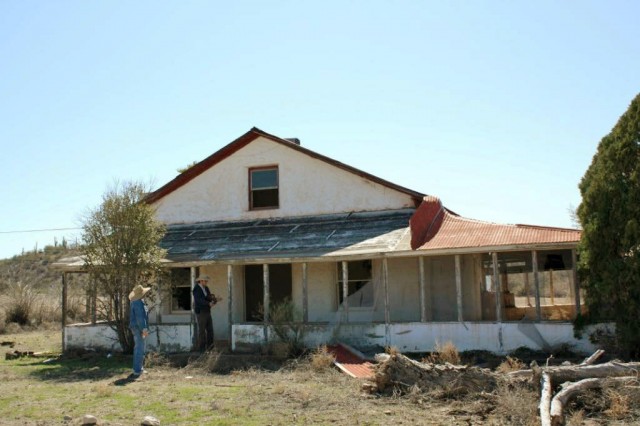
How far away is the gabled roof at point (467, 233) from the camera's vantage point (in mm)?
14148

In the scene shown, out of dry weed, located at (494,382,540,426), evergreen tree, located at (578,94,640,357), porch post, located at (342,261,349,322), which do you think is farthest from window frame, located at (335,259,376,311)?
dry weed, located at (494,382,540,426)

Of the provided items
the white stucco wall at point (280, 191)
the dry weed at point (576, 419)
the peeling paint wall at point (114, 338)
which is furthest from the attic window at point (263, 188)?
the dry weed at point (576, 419)

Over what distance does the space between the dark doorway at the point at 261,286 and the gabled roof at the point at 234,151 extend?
3123 millimetres

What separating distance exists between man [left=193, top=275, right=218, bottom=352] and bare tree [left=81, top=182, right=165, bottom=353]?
55.0 inches

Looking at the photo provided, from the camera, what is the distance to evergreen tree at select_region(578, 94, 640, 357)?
11734 millimetres

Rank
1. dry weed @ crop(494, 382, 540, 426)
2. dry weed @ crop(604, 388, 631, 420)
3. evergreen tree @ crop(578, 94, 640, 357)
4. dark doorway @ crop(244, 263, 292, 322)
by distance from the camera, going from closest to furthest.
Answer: dry weed @ crop(494, 382, 540, 426), dry weed @ crop(604, 388, 631, 420), evergreen tree @ crop(578, 94, 640, 357), dark doorway @ crop(244, 263, 292, 322)

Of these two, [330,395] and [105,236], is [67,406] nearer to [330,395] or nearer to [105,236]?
[330,395]

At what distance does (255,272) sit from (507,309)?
752 centimetres

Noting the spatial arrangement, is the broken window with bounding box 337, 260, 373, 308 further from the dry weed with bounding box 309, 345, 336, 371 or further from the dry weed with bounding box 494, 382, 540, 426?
the dry weed with bounding box 494, 382, 540, 426

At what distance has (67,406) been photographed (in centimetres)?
999

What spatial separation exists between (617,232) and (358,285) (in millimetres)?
7107

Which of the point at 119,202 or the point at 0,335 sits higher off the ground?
the point at 119,202

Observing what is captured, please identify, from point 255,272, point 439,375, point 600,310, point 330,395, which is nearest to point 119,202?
point 255,272

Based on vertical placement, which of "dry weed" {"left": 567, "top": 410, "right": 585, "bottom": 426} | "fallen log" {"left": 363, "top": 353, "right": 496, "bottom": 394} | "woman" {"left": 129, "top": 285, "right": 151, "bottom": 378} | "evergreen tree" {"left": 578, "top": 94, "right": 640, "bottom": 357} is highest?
"evergreen tree" {"left": 578, "top": 94, "right": 640, "bottom": 357}
